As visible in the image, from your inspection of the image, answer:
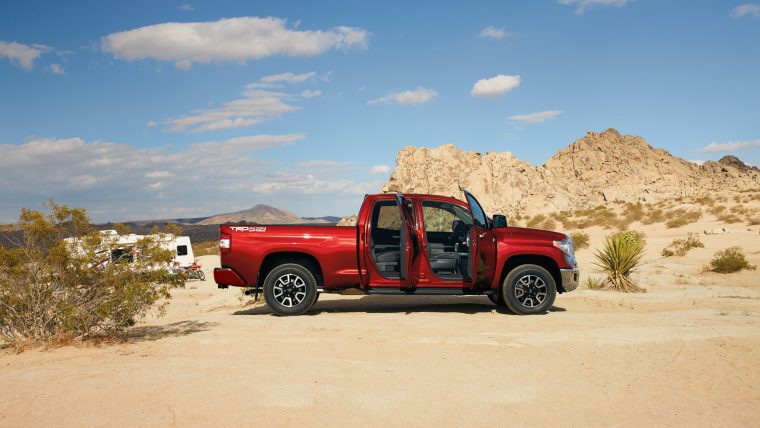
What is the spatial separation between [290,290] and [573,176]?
6775 centimetres

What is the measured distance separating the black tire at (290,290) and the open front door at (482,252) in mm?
2745

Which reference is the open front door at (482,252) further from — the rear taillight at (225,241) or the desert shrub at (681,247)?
the desert shrub at (681,247)

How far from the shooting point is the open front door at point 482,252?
10.9 metres

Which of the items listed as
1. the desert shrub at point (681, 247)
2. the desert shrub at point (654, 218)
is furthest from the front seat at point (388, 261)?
the desert shrub at point (654, 218)

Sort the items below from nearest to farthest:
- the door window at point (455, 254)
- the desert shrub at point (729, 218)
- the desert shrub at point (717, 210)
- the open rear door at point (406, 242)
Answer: the open rear door at point (406, 242) → the door window at point (455, 254) → the desert shrub at point (729, 218) → the desert shrub at point (717, 210)

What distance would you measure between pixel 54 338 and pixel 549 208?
1987 inches

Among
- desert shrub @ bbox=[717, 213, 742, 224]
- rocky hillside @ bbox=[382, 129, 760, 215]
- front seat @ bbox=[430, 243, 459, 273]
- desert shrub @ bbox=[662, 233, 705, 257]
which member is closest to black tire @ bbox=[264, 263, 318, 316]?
front seat @ bbox=[430, 243, 459, 273]

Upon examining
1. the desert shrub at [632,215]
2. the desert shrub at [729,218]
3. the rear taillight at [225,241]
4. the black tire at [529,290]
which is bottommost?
the black tire at [529,290]

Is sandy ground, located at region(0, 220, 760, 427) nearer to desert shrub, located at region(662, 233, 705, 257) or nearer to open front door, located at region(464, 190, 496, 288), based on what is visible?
open front door, located at region(464, 190, 496, 288)

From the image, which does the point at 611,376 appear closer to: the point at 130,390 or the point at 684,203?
the point at 130,390

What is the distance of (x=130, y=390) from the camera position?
20.9ft

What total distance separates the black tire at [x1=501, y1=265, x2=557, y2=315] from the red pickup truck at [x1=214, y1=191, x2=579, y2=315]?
0.02 metres

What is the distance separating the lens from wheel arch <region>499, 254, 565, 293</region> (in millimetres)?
11164

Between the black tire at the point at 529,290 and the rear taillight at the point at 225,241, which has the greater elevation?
the rear taillight at the point at 225,241
